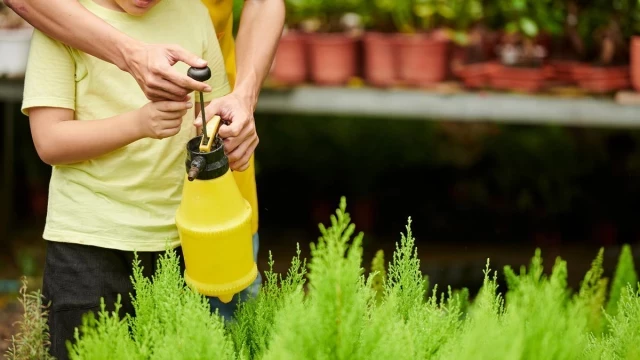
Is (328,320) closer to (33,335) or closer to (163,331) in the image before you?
(163,331)

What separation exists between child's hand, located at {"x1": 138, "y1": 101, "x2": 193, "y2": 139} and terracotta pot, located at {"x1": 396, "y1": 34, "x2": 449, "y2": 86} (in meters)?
1.87

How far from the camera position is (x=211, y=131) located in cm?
120

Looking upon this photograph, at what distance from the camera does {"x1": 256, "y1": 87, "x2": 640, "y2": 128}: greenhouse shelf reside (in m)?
2.80

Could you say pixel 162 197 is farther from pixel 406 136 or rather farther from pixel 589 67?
pixel 406 136

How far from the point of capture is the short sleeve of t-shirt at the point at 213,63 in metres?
1.44

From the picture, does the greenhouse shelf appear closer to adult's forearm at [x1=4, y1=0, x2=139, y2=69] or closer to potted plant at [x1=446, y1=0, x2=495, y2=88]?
potted plant at [x1=446, y1=0, x2=495, y2=88]

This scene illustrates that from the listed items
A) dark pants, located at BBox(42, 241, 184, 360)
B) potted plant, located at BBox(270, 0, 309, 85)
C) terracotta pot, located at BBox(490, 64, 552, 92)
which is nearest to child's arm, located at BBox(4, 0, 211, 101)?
dark pants, located at BBox(42, 241, 184, 360)

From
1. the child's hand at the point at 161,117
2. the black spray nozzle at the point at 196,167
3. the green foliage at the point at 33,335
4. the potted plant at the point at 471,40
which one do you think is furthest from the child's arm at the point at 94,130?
the potted plant at the point at 471,40

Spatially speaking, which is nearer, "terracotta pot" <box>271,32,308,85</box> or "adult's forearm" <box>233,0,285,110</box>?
"adult's forearm" <box>233,0,285,110</box>

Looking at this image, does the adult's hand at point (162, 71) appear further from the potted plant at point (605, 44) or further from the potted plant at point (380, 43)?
the potted plant at point (605, 44)

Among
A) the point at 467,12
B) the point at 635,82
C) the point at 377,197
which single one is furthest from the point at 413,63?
the point at 377,197

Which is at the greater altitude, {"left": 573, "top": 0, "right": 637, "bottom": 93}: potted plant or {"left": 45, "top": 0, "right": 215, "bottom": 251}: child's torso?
{"left": 45, "top": 0, "right": 215, "bottom": 251}: child's torso

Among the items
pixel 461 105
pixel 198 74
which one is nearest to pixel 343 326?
pixel 198 74

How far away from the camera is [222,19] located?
5.11 feet
